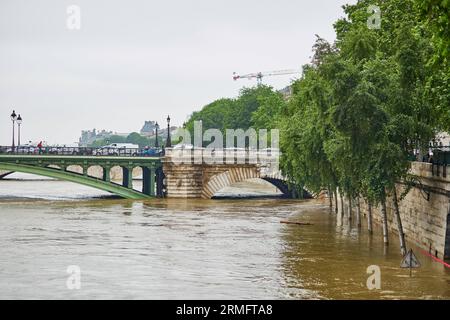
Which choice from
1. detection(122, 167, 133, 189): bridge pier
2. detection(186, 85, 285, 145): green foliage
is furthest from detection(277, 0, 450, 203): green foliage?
detection(186, 85, 285, 145): green foliage

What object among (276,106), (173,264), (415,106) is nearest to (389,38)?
(415,106)

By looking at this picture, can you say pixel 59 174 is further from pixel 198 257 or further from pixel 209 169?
pixel 198 257

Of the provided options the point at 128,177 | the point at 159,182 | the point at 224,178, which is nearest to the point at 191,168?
the point at 224,178

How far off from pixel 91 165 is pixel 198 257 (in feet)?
138

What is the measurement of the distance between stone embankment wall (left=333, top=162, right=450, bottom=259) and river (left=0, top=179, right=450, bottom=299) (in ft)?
2.69

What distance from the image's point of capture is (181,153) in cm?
8462

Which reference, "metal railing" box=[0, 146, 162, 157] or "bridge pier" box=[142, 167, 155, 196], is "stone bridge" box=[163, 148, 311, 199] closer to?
"bridge pier" box=[142, 167, 155, 196]

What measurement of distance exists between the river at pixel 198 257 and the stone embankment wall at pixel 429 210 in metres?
0.82

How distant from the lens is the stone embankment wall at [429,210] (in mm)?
37875

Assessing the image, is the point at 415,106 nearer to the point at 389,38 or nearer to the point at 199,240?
the point at 389,38

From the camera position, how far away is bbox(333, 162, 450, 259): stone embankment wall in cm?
3788

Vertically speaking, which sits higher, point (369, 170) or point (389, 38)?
point (389, 38)

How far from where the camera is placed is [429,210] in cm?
4119
